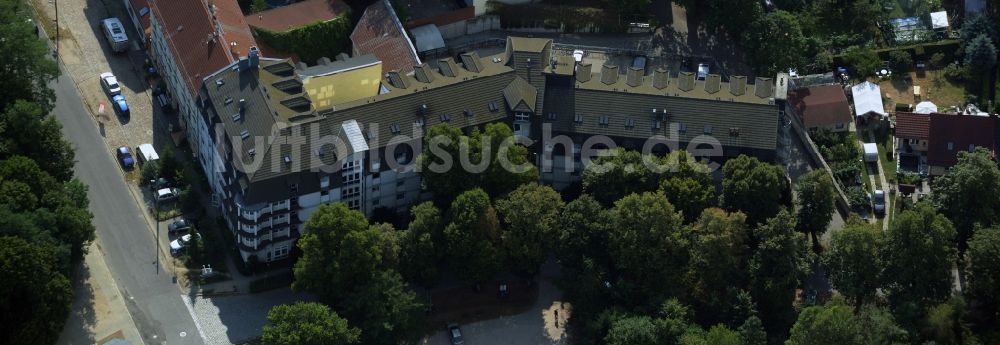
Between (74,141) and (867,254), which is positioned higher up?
(74,141)

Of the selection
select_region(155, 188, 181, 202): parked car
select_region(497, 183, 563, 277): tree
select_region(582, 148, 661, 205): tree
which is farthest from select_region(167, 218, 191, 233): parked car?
select_region(582, 148, 661, 205): tree

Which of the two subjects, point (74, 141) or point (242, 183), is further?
point (74, 141)

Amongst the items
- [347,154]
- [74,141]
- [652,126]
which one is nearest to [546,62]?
[652,126]

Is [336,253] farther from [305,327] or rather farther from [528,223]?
[528,223]

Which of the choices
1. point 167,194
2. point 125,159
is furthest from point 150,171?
point 125,159

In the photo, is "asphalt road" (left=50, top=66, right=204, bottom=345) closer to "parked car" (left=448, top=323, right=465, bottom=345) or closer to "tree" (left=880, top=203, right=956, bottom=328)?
"parked car" (left=448, top=323, right=465, bottom=345)

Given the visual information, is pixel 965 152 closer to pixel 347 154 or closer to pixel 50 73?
pixel 347 154
